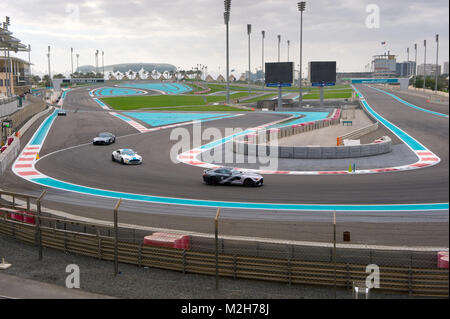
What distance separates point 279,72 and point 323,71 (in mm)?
7722

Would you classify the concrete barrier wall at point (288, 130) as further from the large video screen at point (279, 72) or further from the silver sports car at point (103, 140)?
the large video screen at point (279, 72)

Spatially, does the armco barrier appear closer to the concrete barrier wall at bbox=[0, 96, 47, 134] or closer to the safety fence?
the safety fence

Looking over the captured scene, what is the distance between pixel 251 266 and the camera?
14.8 metres

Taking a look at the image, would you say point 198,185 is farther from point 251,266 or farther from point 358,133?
point 358,133

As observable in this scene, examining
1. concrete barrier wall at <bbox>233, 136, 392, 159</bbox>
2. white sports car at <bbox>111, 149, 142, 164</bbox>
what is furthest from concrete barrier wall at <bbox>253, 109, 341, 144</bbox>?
white sports car at <bbox>111, 149, 142, 164</bbox>

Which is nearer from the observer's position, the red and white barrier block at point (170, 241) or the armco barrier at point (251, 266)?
the armco barrier at point (251, 266)

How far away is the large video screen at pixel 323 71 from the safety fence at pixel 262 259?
70.2 metres

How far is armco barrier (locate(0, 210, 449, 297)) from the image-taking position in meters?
13.4

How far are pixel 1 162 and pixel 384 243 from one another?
26254mm

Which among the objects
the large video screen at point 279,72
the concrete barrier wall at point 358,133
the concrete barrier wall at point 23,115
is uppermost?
the large video screen at point 279,72

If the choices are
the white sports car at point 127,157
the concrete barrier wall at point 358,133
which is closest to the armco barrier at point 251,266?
the white sports car at point 127,157

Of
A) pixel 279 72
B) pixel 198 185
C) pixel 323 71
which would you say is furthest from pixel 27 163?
pixel 323 71

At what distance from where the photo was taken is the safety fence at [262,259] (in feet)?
44.4

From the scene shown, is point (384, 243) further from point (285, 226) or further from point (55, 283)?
point (55, 283)
